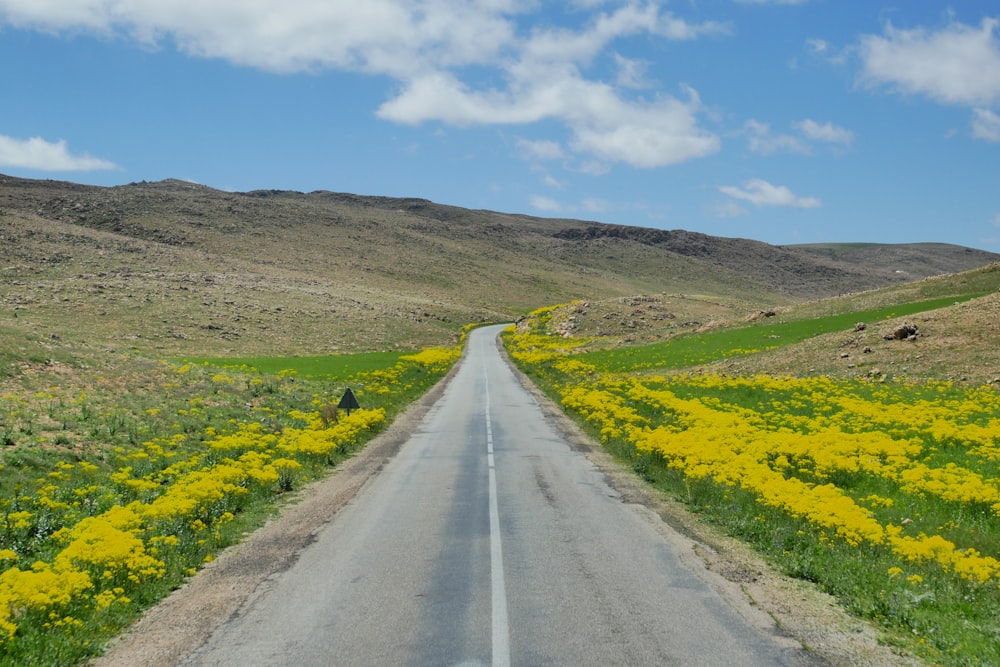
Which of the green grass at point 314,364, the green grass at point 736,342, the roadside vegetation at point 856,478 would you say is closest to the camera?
the roadside vegetation at point 856,478

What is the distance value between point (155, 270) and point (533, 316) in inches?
1856

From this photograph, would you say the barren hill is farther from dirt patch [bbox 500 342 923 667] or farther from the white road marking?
dirt patch [bbox 500 342 923 667]

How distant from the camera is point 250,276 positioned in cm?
9094

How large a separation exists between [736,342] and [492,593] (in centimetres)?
4824

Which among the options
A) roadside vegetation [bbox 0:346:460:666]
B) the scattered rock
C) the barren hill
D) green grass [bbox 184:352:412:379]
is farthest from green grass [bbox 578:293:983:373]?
the barren hill

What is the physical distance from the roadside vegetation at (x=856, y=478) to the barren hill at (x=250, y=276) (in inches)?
935

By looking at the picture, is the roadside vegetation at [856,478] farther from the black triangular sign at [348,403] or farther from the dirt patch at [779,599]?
the black triangular sign at [348,403]

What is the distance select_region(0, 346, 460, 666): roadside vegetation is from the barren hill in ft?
23.9

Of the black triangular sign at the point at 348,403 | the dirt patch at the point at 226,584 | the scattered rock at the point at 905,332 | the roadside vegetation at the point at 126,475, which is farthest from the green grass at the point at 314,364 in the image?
the scattered rock at the point at 905,332

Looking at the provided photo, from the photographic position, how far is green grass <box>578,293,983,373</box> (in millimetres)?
47406

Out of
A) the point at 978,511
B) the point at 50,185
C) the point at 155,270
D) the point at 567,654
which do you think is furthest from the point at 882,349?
the point at 50,185

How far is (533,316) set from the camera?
95188 millimetres

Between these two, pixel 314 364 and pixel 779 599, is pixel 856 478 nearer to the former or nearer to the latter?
pixel 779 599

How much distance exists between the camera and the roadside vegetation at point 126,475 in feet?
24.9
